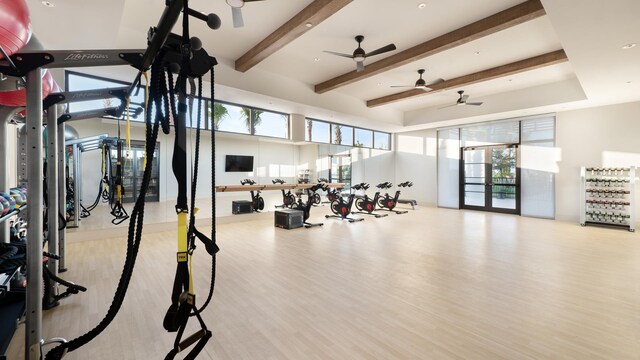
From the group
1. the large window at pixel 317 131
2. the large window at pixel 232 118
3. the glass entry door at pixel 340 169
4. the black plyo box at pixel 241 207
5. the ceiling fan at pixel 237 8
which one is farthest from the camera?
the glass entry door at pixel 340 169

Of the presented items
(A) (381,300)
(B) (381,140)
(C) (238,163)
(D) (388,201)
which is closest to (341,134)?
(B) (381,140)

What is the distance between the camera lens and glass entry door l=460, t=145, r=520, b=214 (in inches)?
343

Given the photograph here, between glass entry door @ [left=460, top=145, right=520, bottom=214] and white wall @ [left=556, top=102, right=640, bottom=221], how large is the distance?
107 centimetres

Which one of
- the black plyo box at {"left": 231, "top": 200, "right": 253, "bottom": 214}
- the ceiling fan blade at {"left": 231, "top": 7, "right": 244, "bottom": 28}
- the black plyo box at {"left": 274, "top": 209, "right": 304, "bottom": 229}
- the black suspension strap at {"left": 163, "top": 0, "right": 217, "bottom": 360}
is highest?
the ceiling fan blade at {"left": 231, "top": 7, "right": 244, "bottom": 28}

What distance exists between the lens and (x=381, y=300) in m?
2.82

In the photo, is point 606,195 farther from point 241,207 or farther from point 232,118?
point 232,118

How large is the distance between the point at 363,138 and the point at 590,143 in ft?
21.2

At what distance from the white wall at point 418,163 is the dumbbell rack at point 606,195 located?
13.7ft

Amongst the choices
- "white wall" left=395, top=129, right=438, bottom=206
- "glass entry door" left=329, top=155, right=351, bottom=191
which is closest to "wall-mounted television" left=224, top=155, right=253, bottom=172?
"glass entry door" left=329, top=155, right=351, bottom=191

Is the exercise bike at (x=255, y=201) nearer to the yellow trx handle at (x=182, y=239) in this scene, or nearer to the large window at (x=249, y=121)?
the large window at (x=249, y=121)

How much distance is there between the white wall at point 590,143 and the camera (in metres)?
6.86

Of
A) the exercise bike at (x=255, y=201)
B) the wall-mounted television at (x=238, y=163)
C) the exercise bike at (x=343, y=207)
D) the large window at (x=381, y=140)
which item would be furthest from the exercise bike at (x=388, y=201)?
the wall-mounted television at (x=238, y=163)

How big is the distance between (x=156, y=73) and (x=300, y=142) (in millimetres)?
7748

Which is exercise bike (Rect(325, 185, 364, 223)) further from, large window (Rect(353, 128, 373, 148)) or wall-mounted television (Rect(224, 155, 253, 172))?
large window (Rect(353, 128, 373, 148))
